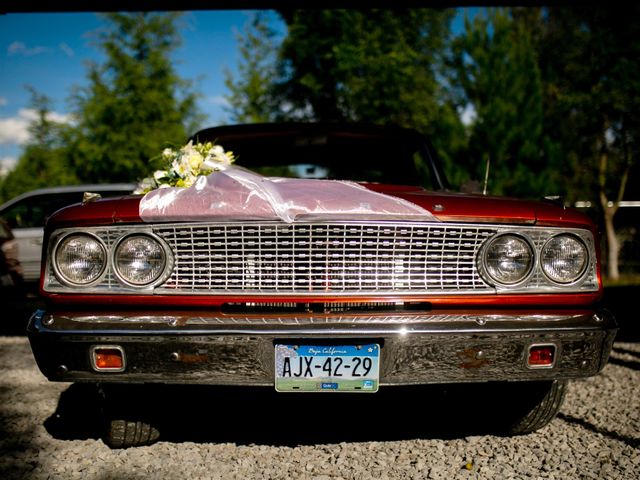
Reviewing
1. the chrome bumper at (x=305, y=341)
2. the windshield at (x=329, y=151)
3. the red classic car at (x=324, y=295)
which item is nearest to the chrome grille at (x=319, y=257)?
the red classic car at (x=324, y=295)

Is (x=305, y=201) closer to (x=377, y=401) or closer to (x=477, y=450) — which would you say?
(x=477, y=450)

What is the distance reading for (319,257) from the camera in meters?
2.18

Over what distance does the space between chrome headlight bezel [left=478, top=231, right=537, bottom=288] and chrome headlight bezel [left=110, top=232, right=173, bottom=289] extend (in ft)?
4.21

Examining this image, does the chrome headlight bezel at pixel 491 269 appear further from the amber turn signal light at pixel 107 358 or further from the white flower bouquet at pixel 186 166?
the amber turn signal light at pixel 107 358

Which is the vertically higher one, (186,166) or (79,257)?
(186,166)

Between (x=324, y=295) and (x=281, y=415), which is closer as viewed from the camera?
(x=324, y=295)

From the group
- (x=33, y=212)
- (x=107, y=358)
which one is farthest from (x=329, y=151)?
(x=33, y=212)

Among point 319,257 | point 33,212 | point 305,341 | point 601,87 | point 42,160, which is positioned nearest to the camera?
point 305,341

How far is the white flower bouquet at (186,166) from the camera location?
8.40ft

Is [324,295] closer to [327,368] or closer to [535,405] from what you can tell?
[327,368]

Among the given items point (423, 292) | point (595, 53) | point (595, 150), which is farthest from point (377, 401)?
point (595, 150)

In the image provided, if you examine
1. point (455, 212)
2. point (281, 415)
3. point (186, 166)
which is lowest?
point (281, 415)

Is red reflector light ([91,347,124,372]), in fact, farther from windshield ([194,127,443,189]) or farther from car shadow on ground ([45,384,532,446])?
windshield ([194,127,443,189])

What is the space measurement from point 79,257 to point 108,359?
1.47ft
